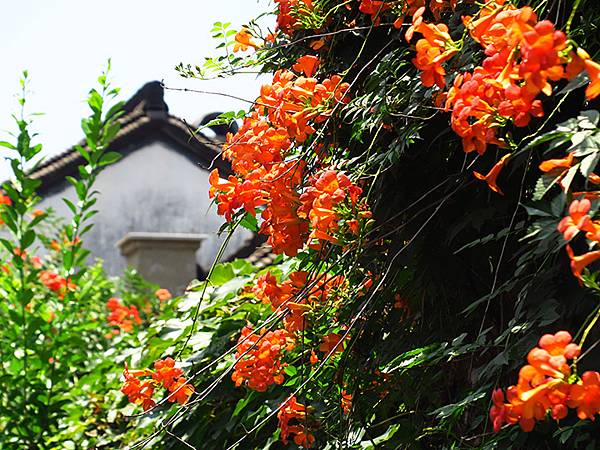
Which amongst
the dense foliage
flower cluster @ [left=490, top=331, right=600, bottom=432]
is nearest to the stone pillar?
the dense foliage

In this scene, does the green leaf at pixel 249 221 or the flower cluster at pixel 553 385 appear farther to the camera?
the green leaf at pixel 249 221

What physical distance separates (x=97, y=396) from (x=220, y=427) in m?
1.62

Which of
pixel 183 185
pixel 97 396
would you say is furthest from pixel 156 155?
pixel 97 396

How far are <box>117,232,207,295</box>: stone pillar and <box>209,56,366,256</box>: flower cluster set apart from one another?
362 inches

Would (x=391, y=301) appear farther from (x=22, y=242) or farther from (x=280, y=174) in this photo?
(x=22, y=242)

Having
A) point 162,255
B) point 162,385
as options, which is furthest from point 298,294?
point 162,255

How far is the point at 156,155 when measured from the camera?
71.8ft

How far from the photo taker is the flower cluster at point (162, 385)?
2.18m

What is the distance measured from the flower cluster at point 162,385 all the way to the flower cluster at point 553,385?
1.13 metres

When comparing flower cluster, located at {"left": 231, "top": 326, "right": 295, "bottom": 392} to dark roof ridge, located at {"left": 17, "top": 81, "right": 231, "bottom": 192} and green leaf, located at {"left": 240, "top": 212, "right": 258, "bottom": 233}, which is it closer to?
green leaf, located at {"left": 240, "top": 212, "right": 258, "bottom": 233}

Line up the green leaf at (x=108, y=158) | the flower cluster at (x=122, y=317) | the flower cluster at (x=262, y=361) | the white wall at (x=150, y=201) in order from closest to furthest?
the flower cluster at (x=262, y=361) → the green leaf at (x=108, y=158) → the flower cluster at (x=122, y=317) → the white wall at (x=150, y=201)

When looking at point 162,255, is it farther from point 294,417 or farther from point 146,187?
point 146,187

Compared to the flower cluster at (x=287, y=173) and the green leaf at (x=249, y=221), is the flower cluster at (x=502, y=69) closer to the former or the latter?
the flower cluster at (x=287, y=173)

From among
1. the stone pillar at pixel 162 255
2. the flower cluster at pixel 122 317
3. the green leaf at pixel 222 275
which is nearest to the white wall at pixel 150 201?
the stone pillar at pixel 162 255
